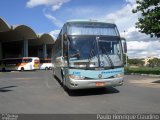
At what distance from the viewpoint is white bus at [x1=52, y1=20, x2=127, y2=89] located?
12.9m

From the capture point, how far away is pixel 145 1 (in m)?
28.5

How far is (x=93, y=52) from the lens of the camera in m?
13.0

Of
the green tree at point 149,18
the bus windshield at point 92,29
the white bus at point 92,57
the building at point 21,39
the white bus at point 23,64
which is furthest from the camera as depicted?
the building at point 21,39

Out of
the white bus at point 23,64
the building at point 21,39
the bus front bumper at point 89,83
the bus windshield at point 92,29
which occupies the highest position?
the building at point 21,39

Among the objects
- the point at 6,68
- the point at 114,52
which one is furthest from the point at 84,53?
the point at 6,68

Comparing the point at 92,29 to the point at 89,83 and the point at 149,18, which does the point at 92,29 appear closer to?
the point at 89,83

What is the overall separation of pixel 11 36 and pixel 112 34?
56.2 meters

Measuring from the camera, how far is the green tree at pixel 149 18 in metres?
26.9

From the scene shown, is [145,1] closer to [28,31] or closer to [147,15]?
[147,15]

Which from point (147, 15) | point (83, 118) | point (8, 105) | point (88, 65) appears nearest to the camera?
point (83, 118)

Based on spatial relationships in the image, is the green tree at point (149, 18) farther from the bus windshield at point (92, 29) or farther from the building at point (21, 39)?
the building at point (21, 39)

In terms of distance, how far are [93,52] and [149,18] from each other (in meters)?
15.8

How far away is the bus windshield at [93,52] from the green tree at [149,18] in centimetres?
1401

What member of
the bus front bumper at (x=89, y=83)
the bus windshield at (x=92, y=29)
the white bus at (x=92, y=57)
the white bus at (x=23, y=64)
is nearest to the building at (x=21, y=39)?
the white bus at (x=23, y=64)
